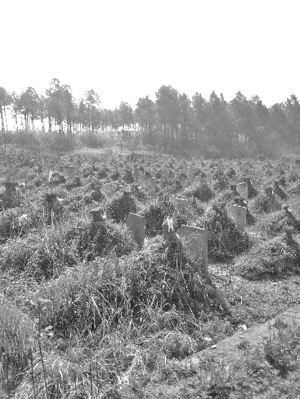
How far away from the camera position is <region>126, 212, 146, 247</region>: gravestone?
6566mm

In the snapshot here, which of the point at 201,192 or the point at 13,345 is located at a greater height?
the point at 201,192

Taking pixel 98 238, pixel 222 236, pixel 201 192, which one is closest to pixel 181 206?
pixel 222 236

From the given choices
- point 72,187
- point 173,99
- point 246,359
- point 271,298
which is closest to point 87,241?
point 271,298

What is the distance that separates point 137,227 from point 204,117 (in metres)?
46.4

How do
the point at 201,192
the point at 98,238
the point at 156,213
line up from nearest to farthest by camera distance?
the point at 98,238 < the point at 156,213 < the point at 201,192

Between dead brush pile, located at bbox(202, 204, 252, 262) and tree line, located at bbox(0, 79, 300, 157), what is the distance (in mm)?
39307

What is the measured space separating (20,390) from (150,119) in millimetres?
53735

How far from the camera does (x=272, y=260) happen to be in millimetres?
6047

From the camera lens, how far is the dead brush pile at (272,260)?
5852mm

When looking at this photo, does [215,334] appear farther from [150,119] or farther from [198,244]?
[150,119]

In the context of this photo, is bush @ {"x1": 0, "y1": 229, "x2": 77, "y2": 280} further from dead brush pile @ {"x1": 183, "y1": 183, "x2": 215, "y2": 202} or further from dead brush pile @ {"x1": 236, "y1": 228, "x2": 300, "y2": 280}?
dead brush pile @ {"x1": 183, "y1": 183, "x2": 215, "y2": 202}

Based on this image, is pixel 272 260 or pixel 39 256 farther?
pixel 272 260

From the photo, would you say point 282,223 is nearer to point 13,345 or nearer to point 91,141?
point 13,345

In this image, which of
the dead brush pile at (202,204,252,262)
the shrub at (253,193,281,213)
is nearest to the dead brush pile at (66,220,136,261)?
the dead brush pile at (202,204,252,262)
